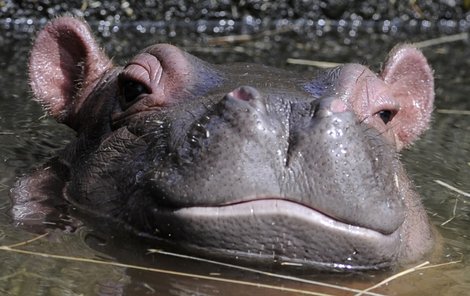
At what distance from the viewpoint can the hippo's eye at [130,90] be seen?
3.75 meters

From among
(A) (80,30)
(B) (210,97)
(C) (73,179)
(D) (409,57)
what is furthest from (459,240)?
(A) (80,30)

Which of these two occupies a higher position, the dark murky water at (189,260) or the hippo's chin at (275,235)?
the hippo's chin at (275,235)

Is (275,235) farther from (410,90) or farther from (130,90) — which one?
(410,90)

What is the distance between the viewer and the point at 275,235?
119 inches

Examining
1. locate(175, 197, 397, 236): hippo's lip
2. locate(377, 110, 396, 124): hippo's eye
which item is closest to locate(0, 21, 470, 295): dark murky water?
locate(175, 197, 397, 236): hippo's lip

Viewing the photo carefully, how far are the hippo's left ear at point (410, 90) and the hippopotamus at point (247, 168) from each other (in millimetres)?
445

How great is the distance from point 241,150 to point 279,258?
1.19 feet

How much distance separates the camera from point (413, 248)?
11.6ft

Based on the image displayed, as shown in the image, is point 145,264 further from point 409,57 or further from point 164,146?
point 409,57

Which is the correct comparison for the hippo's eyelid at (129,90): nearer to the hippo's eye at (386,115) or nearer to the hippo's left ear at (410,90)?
the hippo's eye at (386,115)

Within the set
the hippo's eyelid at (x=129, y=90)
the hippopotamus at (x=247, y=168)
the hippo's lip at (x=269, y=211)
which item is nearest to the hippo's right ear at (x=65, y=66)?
the hippopotamus at (x=247, y=168)

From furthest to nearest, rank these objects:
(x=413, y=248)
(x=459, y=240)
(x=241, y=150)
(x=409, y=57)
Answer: (x=409, y=57) → (x=459, y=240) → (x=413, y=248) → (x=241, y=150)

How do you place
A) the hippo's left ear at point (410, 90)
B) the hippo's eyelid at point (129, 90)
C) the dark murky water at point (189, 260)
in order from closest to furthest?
the dark murky water at point (189, 260), the hippo's eyelid at point (129, 90), the hippo's left ear at point (410, 90)

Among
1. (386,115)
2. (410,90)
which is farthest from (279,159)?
(410,90)
